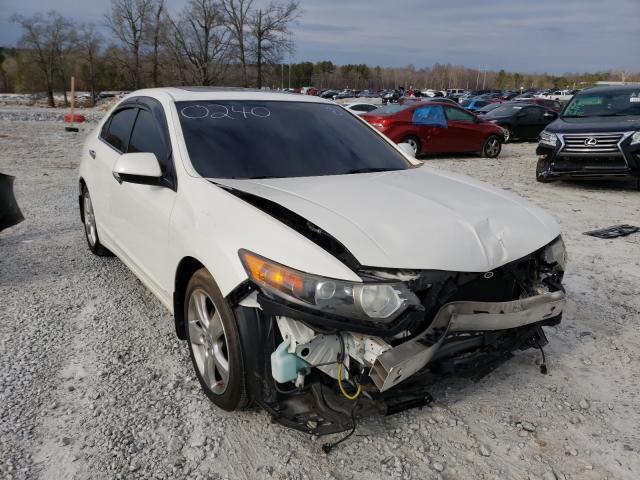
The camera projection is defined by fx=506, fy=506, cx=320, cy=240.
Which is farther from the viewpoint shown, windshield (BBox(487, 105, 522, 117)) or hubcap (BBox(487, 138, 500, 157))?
windshield (BBox(487, 105, 522, 117))

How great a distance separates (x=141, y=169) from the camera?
2.92m

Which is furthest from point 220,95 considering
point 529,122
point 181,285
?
point 529,122

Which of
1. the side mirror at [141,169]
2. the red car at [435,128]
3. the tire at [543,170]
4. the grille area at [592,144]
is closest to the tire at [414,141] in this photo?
the red car at [435,128]

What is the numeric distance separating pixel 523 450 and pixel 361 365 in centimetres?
96

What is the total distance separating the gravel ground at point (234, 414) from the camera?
90.1 inches

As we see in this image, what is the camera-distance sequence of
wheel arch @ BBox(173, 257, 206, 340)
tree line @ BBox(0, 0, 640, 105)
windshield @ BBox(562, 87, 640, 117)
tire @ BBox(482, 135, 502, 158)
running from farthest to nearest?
tree line @ BBox(0, 0, 640, 105), tire @ BBox(482, 135, 502, 158), windshield @ BBox(562, 87, 640, 117), wheel arch @ BBox(173, 257, 206, 340)

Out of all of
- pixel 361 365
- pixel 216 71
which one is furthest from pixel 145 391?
pixel 216 71

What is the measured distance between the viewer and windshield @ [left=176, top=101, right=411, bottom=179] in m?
3.07

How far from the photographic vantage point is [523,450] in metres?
2.41

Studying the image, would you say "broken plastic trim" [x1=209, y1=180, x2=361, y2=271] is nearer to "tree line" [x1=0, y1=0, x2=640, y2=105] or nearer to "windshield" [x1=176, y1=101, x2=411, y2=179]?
"windshield" [x1=176, y1=101, x2=411, y2=179]

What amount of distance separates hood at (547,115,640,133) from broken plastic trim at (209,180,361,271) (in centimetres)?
775

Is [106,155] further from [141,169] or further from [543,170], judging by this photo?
[543,170]

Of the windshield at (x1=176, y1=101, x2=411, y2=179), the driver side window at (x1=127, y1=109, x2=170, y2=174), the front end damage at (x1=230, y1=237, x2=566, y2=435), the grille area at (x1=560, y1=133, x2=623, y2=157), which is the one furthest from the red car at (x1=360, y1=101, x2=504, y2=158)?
the front end damage at (x1=230, y1=237, x2=566, y2=435)

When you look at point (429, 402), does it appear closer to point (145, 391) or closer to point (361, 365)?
point (361, 365)
